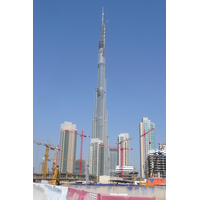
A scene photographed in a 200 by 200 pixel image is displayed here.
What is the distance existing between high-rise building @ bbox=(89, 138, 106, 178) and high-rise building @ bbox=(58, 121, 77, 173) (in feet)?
13.1

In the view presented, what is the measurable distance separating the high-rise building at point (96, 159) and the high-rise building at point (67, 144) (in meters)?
3.98

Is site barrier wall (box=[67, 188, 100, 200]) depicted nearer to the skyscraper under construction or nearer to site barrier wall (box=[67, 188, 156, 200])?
site barrier wall (box=[67, 188, 156, 200])

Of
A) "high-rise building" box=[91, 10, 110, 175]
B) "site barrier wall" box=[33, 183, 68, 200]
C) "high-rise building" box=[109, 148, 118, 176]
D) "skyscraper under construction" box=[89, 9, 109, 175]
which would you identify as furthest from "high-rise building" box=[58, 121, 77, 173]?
"site barrier wall" box=[33, 183, 68, 200]

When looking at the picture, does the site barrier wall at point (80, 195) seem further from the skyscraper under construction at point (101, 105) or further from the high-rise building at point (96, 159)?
the skyscraper under construction at point (101, 105)

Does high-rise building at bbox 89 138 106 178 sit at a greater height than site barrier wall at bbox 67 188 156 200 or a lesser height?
lesser

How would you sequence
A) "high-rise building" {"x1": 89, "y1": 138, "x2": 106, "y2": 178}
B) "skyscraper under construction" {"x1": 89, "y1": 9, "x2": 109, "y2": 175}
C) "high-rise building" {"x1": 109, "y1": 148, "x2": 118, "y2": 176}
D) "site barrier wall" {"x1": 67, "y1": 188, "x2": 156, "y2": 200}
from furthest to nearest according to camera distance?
"high-rise building" {"x1": 109, "y1": 148, "x2": 118, "y2": 176} → "skyscraper under construction" {"x1": 89, "y1": 9, "x2": 109, "y2": 175} → "high-rise building" {"x1": 89, "y1": 138, "x2": 106, "y2": 178} → "site barrier wall" {"x1": 67, "y1": 188, "x2": 156, "y2": 200}

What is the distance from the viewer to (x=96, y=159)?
36.2 m

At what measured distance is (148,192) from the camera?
4.35m

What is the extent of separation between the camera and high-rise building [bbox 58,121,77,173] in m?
30.4

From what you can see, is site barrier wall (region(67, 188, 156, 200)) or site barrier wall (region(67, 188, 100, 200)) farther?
site barrier wall (region(67, 188, 100, 200))
